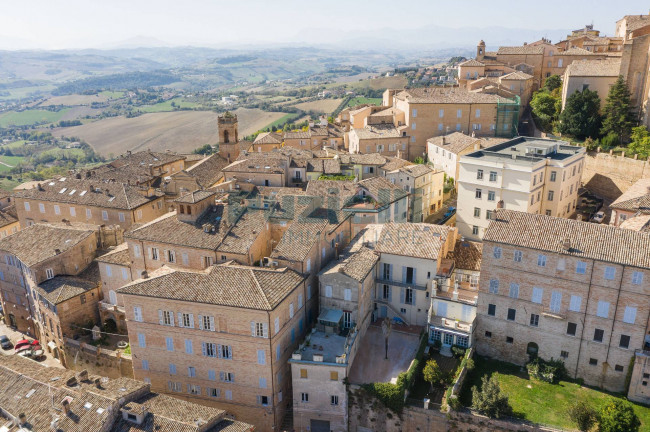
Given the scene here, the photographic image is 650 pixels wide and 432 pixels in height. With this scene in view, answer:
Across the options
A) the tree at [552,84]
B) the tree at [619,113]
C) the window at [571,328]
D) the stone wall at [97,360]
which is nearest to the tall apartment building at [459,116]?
the tree at [552,84]

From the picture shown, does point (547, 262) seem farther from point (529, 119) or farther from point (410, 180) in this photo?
point (529, 119)

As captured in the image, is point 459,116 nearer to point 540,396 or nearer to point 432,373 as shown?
point 540,396

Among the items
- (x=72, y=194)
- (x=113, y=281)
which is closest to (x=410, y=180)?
(x=113, y=281)

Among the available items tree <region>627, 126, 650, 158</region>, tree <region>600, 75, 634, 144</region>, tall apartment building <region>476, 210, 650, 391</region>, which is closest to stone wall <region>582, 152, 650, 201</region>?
tree <region>627, 126, 650, 158</region>

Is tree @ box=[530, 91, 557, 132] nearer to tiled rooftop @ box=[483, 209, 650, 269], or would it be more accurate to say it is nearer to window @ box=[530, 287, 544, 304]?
tiled rooftop @ box=[483, 209, 650, 269]

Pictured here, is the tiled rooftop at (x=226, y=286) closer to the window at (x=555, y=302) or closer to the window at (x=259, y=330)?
the window at (x=259, y=330)
